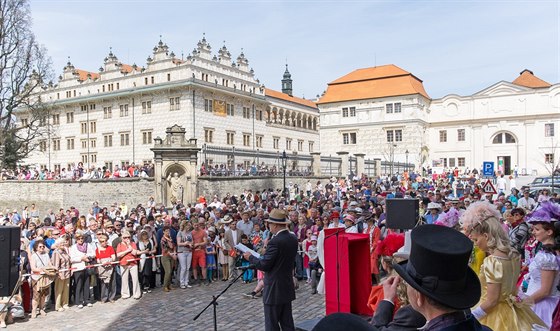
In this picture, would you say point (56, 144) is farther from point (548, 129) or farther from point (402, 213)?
point (548, 129)

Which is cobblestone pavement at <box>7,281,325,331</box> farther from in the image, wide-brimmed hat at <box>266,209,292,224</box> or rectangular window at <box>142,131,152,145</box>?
rectangular window at <box>142,131,152,145</box>

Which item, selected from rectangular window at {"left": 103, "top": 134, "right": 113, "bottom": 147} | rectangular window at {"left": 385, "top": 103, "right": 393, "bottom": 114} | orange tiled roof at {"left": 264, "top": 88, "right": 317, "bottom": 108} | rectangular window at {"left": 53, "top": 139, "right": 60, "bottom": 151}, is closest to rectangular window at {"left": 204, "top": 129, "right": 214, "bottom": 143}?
rectangular window at {"left": 103, "top": 134, "right": 113, "bottom": 147}

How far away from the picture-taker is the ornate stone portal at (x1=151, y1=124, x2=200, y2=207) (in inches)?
967

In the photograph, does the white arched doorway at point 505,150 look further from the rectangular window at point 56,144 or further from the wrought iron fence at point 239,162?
the rectangular window at point 56,144

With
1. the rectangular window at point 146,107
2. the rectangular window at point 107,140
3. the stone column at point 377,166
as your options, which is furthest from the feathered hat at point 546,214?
the rectangular window at point 107,140

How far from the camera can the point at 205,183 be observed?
25.8 m

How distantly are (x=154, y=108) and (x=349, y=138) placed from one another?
85.6 ft

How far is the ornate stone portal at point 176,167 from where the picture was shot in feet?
80.6

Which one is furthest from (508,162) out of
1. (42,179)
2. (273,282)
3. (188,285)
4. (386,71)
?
(273,282)

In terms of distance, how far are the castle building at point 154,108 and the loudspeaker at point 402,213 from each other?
127ft

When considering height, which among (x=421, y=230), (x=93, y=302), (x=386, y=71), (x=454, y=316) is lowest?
(x=93, y=302)

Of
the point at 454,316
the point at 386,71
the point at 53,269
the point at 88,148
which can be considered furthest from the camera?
the point at 386,71

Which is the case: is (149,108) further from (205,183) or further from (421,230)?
(421,230)

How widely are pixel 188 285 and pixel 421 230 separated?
10633 mm
